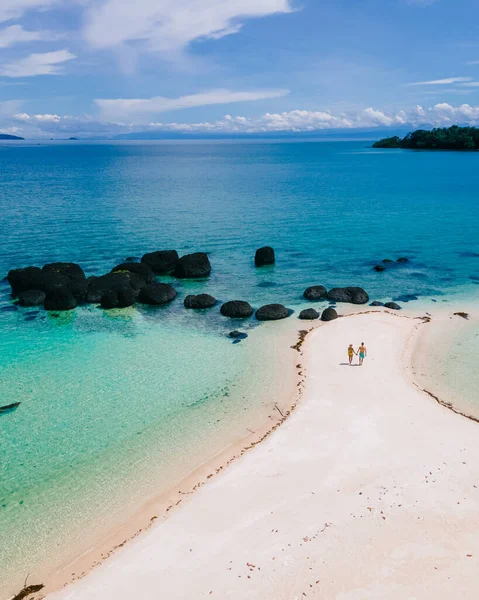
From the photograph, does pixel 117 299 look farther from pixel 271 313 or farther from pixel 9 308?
pixel 271 313

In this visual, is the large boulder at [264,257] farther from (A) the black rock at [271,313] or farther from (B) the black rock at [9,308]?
(B) the black rock at [9,308]

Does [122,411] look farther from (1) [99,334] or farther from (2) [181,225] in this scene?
(2) [181,225]

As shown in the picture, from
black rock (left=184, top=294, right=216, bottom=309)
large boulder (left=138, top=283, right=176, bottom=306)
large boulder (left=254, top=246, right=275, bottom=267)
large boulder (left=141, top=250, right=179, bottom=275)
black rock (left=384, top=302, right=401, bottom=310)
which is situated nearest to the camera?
black rock (left=384, top=302, right=401, bottom=310)

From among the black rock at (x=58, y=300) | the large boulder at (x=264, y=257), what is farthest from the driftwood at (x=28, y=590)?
the large boulder at (x=264, y=257)

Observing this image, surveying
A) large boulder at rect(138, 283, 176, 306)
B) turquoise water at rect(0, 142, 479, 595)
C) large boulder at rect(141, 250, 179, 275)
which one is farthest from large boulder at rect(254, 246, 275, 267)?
large boulder at rect(138, 283, 176, 306)

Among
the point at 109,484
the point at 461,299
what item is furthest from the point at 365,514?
the point at 461,299

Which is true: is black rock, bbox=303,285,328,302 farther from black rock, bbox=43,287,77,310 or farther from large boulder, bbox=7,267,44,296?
large boulder, bbox=7,267,44,296

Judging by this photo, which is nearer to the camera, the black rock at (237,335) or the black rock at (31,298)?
the black rock at (237,335)
